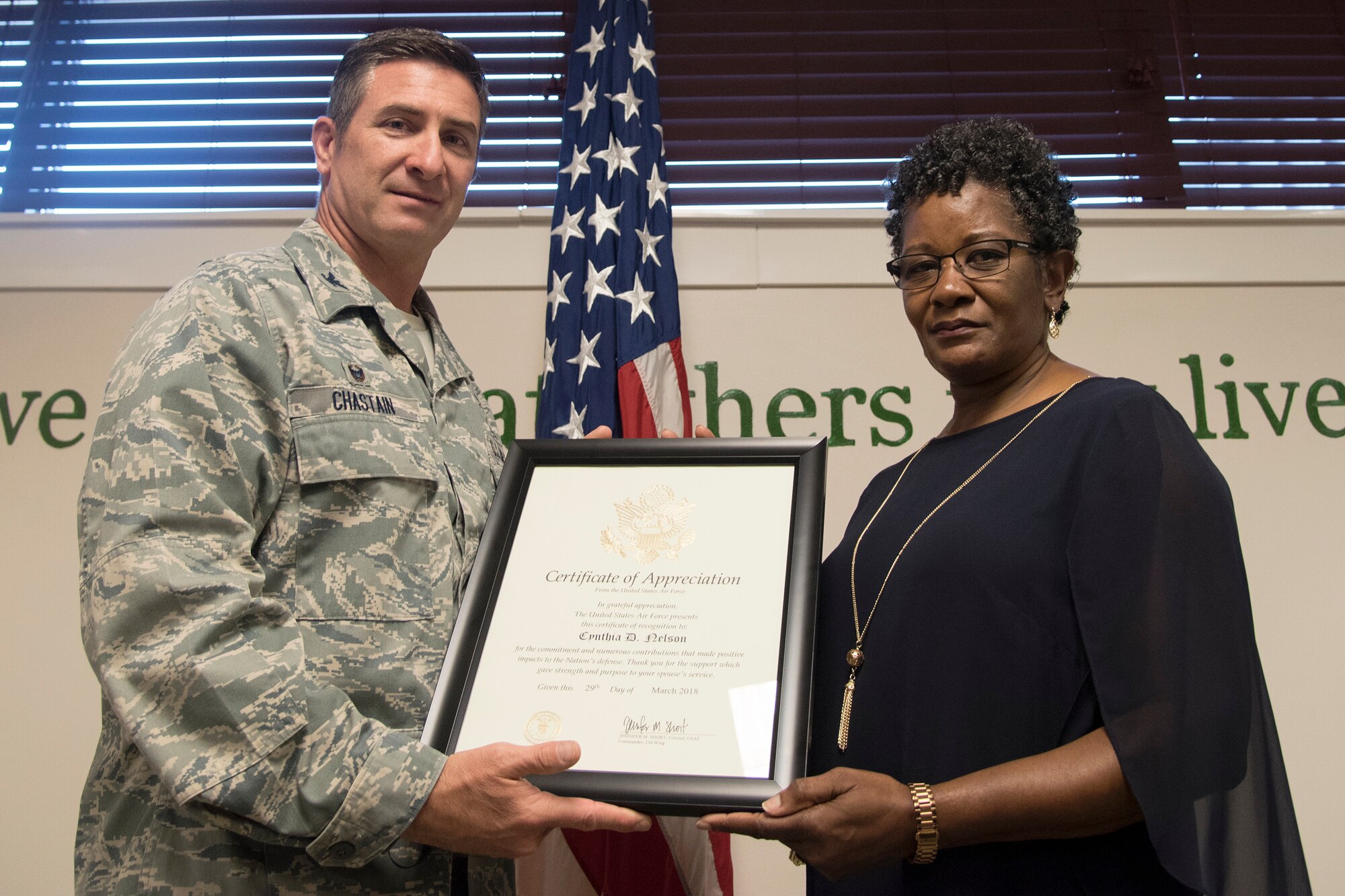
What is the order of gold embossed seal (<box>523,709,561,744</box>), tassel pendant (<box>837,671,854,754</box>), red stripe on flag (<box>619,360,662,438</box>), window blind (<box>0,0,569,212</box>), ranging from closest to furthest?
gold embossed seal (<box>523,709,561,744</box>) < tassel pendant (<box>837,671,854,754</box>) < red stripe on flag (<box>619,360,662,438</box>) < window blind (<box>0,0,569,212</box>)

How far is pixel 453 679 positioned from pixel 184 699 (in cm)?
31

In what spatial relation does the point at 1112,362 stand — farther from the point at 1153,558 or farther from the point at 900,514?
the point at 1153,558

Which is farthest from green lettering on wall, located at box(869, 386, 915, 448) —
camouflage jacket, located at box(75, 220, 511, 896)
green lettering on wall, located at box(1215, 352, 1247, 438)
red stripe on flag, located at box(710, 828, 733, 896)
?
camouflage jacket, located at box(75, 220, 511, 896)

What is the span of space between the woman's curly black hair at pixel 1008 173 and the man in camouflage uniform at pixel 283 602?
32.5 inches

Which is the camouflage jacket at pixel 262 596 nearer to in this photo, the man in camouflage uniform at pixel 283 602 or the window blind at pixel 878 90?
the man in camouflage uniform at pixel 283 602

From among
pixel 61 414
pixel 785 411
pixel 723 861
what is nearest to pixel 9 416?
pixel 61 414

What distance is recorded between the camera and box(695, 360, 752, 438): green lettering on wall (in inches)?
110

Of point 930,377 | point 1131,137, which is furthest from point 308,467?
point 1131,137

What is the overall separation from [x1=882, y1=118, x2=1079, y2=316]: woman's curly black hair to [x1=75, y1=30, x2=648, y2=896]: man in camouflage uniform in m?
0.83

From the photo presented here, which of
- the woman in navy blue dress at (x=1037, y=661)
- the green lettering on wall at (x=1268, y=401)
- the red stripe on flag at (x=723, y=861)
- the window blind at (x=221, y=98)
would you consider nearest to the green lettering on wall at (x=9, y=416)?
the window blind at (x=221, y=98)

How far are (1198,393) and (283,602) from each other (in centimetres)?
249

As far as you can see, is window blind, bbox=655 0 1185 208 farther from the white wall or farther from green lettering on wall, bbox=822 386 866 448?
green lettering on wall, bbox=822 386 866 448

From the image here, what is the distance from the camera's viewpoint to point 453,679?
130cm

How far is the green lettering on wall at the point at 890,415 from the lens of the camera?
2.77m
